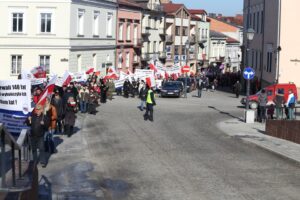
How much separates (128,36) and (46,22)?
57.7 feet

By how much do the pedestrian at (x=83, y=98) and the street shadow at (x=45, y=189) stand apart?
49.7ft

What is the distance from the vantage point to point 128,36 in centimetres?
6325

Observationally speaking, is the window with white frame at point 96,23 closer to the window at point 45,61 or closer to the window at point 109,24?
the window at point 109,24

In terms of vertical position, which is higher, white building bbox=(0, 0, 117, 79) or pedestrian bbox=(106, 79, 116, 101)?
white building bbox=(0, 0, 117, 79)

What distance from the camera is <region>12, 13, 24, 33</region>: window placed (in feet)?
152

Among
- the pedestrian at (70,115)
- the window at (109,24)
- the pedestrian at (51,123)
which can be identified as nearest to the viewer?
the pedestrian at (51,123)

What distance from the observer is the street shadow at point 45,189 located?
12342mm

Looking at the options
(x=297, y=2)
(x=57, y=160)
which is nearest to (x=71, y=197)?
(x=57, y=160)

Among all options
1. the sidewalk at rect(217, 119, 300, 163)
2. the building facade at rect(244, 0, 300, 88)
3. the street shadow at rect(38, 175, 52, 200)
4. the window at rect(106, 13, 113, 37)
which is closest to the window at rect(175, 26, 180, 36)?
the window at rect(106, 13, 113, 37)

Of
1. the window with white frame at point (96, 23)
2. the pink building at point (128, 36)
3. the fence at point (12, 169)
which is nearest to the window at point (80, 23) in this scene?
the window with white frame at point (96, 23)

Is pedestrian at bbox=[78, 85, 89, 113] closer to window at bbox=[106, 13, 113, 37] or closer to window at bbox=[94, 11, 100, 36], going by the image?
window at bbox=[94, 11, 100, 36]

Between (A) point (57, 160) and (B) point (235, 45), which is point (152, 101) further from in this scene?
(B) point (235, 45)

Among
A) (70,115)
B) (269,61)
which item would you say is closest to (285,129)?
(70,115)

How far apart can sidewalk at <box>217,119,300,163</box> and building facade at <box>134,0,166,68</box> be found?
41.7 meters
